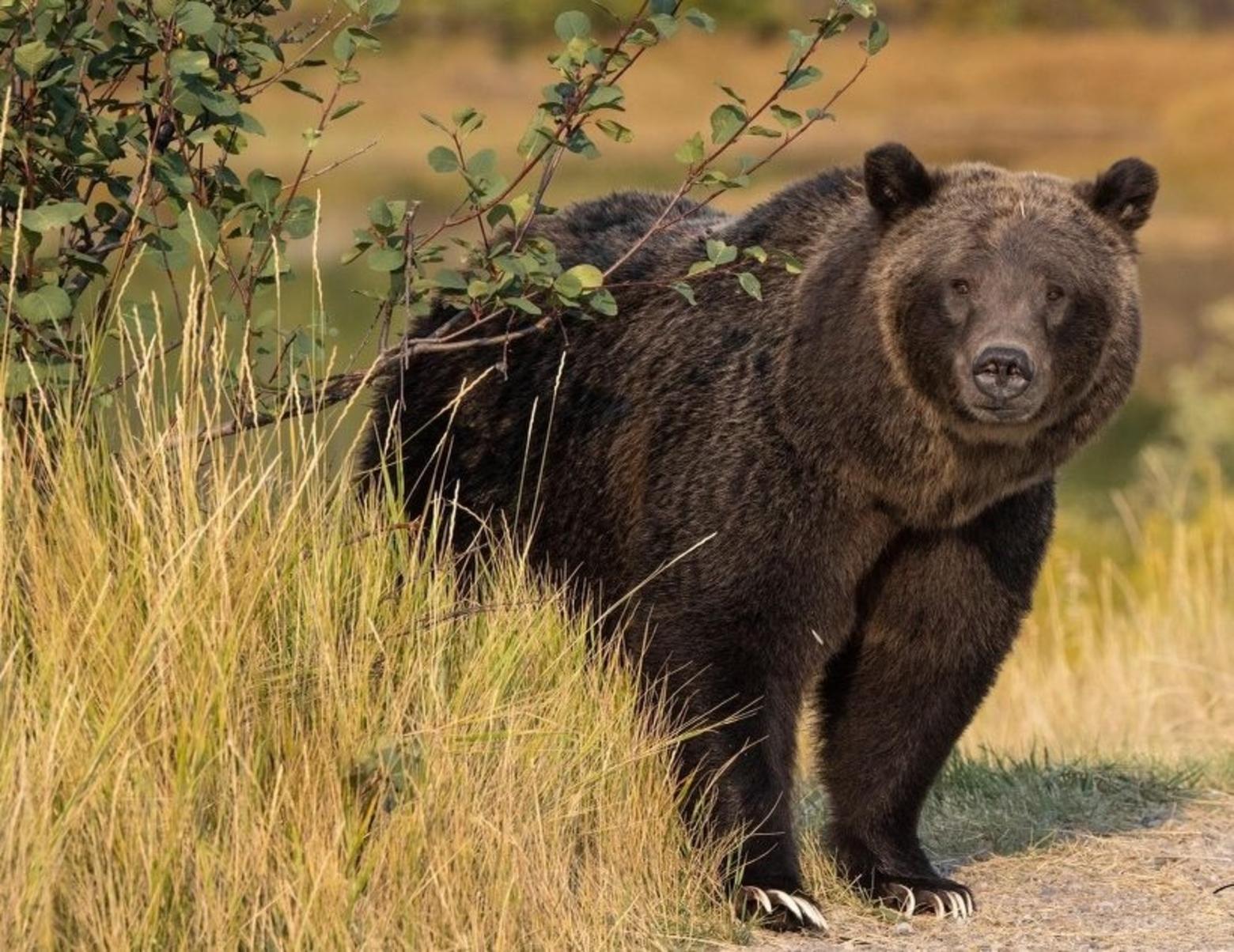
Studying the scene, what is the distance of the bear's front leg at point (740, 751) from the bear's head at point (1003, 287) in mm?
767

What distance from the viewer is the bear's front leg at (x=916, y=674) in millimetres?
5504

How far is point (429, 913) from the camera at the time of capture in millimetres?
4316

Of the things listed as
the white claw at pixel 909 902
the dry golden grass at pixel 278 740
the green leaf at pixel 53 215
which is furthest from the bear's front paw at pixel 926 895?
the green leaf at pixel 53 215

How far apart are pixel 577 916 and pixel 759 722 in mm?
882

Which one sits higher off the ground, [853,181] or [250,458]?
[853,181]

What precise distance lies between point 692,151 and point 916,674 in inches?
56.2

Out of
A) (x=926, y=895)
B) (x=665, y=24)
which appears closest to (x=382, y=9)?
(x=665, y=24)

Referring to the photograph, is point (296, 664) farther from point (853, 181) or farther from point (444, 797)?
point (853, 181)

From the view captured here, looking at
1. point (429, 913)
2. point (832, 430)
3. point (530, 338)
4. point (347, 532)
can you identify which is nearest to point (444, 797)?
point (429, 913)

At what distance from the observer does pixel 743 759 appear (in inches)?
209

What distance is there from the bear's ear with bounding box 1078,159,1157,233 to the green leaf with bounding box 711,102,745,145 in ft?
3.00

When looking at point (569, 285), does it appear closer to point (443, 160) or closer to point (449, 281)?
point (449, 281)

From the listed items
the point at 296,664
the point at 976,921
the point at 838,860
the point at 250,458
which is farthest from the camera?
the point at 838,860

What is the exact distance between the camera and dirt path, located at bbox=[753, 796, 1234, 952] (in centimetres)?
503
